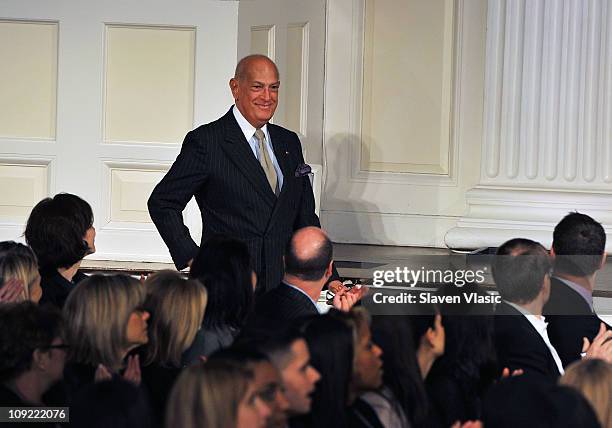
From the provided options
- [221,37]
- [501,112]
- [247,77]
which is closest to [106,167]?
[221,37]

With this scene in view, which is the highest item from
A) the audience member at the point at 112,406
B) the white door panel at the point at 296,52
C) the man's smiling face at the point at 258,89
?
the white door panel at the point at 296,52

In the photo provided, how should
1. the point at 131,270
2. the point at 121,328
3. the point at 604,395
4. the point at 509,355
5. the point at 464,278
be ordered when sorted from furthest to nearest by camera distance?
the point at 131,270
the point at 464,278
the point at 509,355
the point at 121,328
the point at 604,395

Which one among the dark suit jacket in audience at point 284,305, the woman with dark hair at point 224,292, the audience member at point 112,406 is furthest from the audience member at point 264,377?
the dark suit jacket in audience at point 284,305

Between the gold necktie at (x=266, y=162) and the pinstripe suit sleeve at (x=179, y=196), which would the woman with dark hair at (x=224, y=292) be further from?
the gold necktie at (x=266, y=162)

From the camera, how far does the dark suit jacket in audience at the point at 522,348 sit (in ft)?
12.0

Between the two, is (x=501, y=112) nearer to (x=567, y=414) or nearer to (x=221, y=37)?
(x=221, y=37)

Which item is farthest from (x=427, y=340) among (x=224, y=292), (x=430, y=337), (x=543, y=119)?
(x=543, y=119)

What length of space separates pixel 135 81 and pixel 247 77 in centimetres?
141

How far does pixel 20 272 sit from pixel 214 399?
145 cm

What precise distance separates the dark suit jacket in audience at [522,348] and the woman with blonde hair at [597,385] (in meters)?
0.82

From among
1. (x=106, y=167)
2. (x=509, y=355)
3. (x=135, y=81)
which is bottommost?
(x=509, y=355)

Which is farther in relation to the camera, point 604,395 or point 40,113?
point 40,113

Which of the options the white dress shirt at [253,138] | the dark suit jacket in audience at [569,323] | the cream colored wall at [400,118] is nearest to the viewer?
the dark suit jacket in audience at [569,323]

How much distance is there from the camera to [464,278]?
404cm
